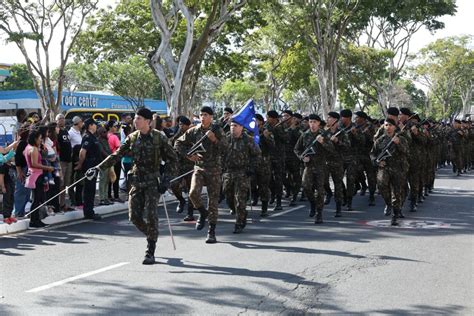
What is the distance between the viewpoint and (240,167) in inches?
390

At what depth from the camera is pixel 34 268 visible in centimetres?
765

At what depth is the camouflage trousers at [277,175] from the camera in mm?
13477

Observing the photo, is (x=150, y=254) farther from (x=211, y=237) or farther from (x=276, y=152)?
(x=276, y=152)

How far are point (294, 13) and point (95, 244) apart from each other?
18.5m

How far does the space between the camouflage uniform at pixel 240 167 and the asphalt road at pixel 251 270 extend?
1.49 feet

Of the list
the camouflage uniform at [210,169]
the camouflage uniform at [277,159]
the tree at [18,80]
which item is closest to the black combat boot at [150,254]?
the camouflage uniform at [210,169]

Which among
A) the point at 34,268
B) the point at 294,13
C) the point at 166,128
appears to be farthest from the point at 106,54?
the point at 34,268

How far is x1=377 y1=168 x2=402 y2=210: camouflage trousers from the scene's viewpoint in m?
10.9

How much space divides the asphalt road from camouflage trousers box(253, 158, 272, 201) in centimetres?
120

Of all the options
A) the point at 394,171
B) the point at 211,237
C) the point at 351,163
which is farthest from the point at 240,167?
the point at 351,163

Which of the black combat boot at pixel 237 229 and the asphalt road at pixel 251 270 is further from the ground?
the black combat boot at pixel 237 229

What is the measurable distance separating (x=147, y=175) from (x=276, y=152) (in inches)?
250

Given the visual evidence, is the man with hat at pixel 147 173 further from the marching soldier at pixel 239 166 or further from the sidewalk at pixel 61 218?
the sidewalk at pixel 61 218

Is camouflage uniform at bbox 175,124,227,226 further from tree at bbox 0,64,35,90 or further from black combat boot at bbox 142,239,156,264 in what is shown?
tree at bbox 0,64,35,90
